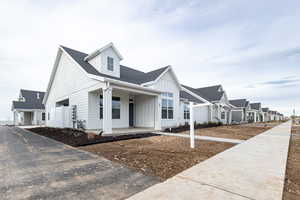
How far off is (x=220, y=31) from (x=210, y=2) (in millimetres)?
2709

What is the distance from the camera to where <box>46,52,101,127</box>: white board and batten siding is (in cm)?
1041

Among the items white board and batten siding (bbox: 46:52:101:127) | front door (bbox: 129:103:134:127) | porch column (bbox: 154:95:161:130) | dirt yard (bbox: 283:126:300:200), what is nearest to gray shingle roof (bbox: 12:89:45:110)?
white board and batten siding (bbox: 46:52:101:127)

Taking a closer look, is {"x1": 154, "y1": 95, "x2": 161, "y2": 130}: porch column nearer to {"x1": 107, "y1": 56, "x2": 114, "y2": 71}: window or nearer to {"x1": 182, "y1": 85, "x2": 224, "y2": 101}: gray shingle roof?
{"x1": 107, "y1": 56, "x2": 114, "y2": 71}: window

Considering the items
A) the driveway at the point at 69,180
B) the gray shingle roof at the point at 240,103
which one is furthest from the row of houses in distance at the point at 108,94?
the gray shingle roof at the point at 240,103

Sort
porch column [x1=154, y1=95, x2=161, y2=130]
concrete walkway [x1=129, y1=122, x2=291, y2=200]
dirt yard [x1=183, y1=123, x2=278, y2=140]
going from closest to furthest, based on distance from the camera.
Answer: concrete walkway [x1=129, y1=122, x2=291, y2=200] < dirt yard [x1=183, y1=123, x2=278, y2=140] < porch column [x1=154, y1=95, x2=161, y2=130]

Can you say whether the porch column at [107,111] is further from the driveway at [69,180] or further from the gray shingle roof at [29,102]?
the gray shingle roof at [29,102]

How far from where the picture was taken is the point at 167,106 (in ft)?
44.4

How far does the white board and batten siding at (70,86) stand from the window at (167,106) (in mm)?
6330

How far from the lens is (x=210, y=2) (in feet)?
26.1

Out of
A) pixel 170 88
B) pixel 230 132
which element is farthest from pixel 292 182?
pixel 170 88

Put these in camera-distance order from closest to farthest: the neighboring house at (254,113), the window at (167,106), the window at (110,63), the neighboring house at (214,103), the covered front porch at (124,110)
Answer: the covered front porch at (124,110), the window at (110,63), the window at (167,106), the neighboring house at (214,103), the neighboring house at (254,113)

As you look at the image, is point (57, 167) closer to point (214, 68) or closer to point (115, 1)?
point (115, 1)

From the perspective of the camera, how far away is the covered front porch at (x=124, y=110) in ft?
29.7

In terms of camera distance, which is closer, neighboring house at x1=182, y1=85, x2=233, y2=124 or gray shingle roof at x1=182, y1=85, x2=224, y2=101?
neighboring house at x1=182, y1=85, x2=233, y2=124
